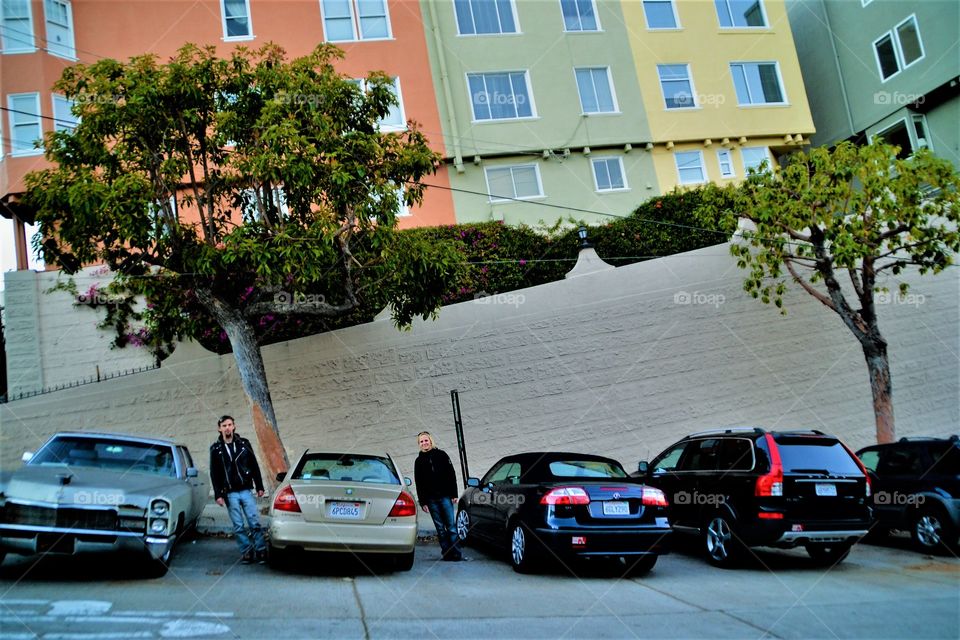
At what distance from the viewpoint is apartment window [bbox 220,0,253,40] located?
21.0 metres

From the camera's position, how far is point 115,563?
27.0 feet

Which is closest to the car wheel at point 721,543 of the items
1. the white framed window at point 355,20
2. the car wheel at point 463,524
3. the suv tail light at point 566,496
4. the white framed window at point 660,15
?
the suv tail light at point 566,496

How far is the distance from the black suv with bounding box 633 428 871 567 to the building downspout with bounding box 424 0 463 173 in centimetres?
1389

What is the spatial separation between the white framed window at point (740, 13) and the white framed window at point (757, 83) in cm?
145

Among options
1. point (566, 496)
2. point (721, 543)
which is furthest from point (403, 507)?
point (721, 543)

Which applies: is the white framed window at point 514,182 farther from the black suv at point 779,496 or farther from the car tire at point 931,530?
the car tire at point 931,530

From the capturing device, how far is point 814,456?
8852 millimetres

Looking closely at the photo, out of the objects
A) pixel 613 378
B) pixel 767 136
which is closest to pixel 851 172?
pixel 613 378

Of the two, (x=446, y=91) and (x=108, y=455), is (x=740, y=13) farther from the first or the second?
(x=108, y=455)

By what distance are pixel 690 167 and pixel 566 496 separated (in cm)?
1731

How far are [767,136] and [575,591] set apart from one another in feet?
65.7

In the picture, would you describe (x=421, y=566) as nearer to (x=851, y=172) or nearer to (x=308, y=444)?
(x=308, y=444)

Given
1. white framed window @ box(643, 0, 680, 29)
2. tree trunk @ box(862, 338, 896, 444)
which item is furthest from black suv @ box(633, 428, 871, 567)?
white framed window @ box(643, 0, 680, 29)

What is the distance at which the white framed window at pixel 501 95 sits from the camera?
22250 millimetres
